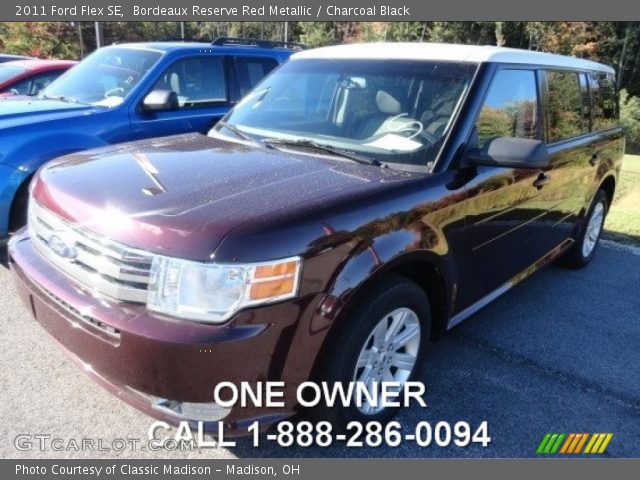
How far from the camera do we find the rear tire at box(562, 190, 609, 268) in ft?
16.0

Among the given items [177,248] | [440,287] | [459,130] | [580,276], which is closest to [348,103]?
[459,130]

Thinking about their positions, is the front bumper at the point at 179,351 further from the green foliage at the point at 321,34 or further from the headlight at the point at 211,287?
the green foliage at the point at 321,34

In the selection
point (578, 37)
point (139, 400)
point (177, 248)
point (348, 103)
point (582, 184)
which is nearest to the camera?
point (177, 248)

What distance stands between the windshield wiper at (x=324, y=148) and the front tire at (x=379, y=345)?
0.66 metres

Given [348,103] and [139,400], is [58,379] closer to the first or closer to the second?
[139,400]

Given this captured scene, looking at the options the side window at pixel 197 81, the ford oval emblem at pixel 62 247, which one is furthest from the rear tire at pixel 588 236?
the ford oval emblem at pixel 62 247

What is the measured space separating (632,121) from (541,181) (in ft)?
97.8

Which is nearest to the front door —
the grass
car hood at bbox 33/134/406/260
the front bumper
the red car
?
car hood at bbox 33/134/406/260

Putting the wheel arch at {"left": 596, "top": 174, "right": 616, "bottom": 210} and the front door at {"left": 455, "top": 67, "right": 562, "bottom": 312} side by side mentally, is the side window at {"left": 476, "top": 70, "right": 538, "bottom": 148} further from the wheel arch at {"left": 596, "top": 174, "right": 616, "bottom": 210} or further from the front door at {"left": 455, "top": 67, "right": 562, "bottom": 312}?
A: the wheel arch at {"left": 596, "top": 174, "right": 616, "bottom": 210}

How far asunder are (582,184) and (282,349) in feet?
10.9

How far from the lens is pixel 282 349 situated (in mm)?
2045

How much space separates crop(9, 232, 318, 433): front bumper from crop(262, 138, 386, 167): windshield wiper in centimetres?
99

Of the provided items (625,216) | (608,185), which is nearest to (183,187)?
(608,185)

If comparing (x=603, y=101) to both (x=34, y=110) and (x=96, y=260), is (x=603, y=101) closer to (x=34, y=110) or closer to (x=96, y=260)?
(x=96, y=260)
